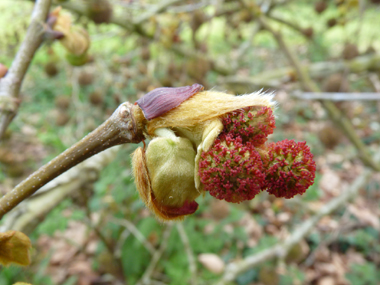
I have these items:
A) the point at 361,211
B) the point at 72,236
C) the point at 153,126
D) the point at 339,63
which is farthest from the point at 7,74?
the point at 339,63

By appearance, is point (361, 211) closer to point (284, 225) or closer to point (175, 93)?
point (284, 225)

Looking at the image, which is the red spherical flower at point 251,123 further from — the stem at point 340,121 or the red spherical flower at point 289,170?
the stem at point 340,121

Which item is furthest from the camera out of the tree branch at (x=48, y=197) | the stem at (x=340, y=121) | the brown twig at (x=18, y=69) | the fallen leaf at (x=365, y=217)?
the fallen leaf at (x=365, y=217)

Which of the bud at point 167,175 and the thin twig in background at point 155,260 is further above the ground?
the bud at point 167,175

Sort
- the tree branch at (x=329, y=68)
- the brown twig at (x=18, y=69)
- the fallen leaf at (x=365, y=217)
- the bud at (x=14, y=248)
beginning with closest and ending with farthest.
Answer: the bud at (x=14, y=248), the brown twig at (x=18, y=69), the fallen leaf at (x=365, y=217), the tree branch at (x=329, y=68)

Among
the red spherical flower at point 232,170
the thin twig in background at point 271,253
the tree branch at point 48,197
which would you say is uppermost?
the red spherical flower at point 232,170

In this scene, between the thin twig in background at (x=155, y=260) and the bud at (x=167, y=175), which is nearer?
the bud at (x=167, y=175)

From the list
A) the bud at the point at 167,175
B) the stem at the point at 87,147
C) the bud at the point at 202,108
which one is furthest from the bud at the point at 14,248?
the bud at the point at 202,108

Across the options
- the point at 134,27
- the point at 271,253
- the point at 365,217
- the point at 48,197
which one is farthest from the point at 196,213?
the point at 134,27

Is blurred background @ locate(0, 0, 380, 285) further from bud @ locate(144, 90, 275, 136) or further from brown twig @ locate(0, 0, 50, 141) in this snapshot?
bud @ locate(144, 90, 275, 136)
